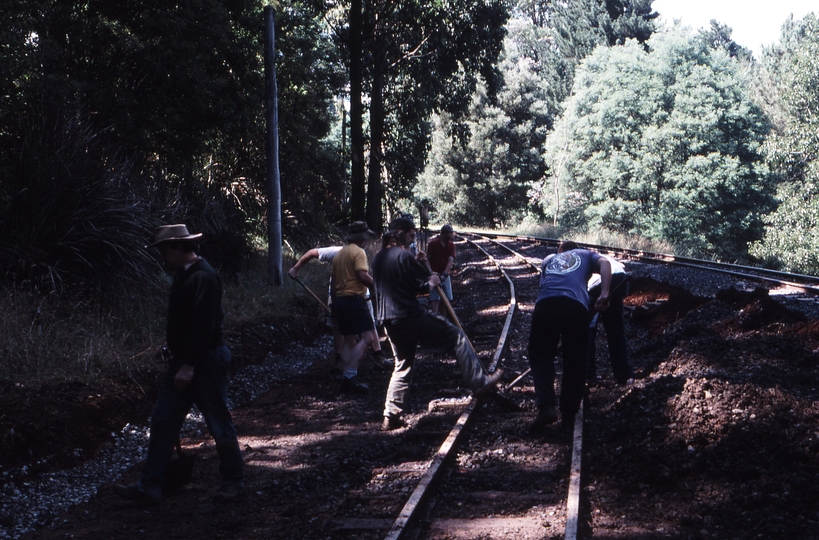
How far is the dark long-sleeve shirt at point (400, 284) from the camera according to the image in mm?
7137

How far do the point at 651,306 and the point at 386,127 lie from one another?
1525cm

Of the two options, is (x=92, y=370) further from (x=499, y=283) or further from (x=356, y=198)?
(x=356, y=198)

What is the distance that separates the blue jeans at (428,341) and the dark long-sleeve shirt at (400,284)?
0.09m

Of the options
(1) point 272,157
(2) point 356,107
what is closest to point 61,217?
(1) point 272,157

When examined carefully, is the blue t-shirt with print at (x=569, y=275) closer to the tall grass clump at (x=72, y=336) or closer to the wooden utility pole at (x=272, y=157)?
the tall grass clump at (x=72, y=336)

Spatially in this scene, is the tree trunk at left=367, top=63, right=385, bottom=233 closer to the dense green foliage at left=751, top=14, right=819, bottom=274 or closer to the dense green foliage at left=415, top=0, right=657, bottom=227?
the dense green foliage at left=751, top=14, right=819, bottom=274

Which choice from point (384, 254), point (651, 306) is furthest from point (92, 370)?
point (651, 306)

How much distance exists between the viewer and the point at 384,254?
732 cm

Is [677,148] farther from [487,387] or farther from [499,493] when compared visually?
[499,493]

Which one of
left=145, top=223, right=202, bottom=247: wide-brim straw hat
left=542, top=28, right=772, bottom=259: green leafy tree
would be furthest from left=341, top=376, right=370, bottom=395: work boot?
left=542, top=28, right=772, bottom=259: green leafy tree

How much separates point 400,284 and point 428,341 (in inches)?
23.5

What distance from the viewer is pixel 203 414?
217 inches

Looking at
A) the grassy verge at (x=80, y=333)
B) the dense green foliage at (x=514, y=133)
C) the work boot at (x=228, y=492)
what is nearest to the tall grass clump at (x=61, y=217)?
the grassy verge at (x=80, y=333)

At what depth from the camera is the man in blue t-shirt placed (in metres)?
6.84
